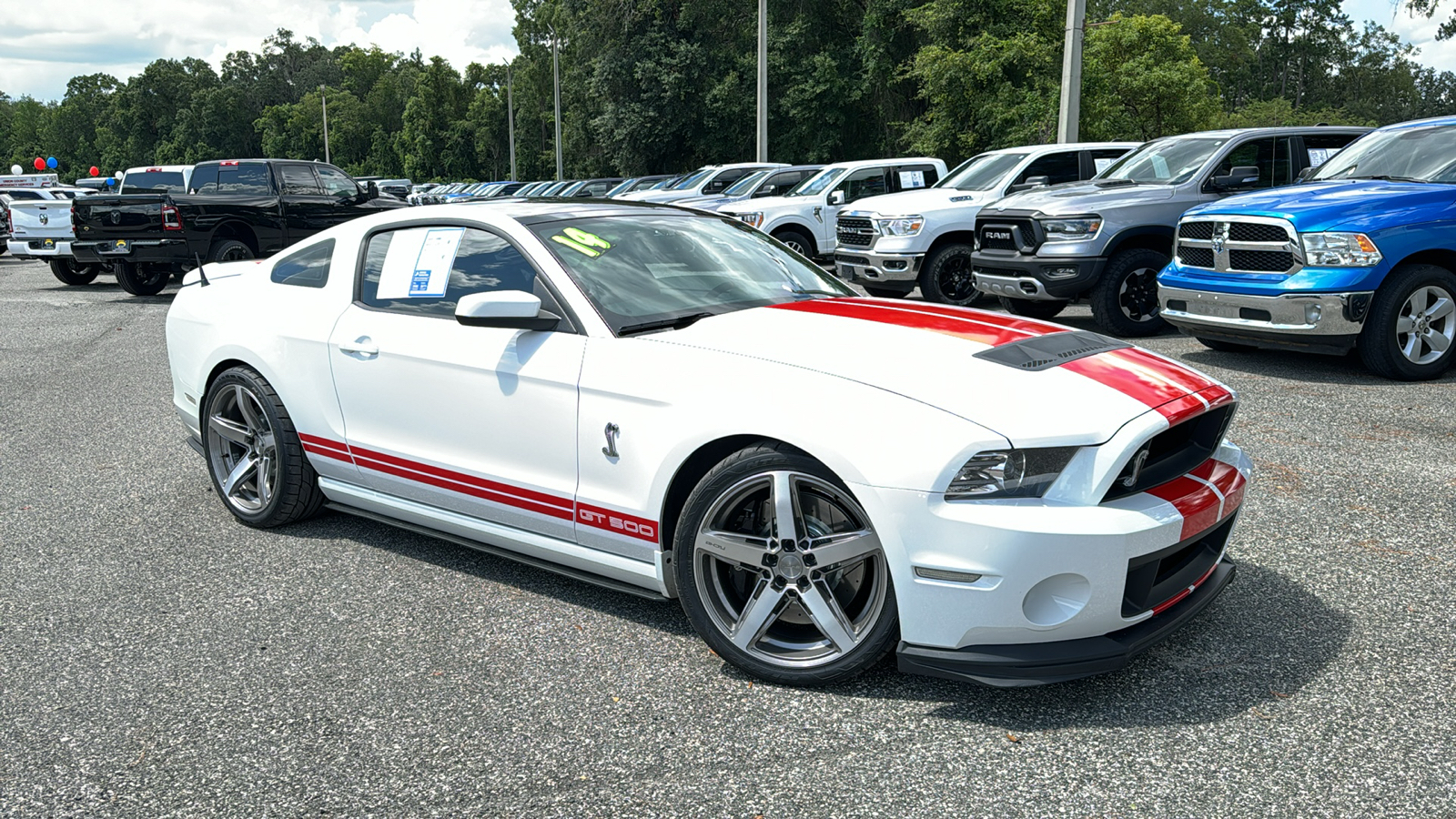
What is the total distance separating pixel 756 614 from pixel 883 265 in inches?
385

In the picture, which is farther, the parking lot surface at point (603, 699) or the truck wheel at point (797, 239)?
the truck wheel at point (797, 239)

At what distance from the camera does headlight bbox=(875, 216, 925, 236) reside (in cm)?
1256

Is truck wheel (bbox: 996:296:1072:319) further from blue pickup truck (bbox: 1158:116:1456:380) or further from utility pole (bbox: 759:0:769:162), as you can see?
utility pole (bbox: 759:0:769:162)

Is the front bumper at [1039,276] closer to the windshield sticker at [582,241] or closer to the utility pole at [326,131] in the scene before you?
the windshield sticker at [582,241]

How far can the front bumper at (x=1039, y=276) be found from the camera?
33.4 ft

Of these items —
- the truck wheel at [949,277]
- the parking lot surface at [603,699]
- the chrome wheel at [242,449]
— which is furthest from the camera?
the truck wheel at [949,277]

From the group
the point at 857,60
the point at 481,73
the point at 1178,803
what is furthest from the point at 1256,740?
the point at 481,73

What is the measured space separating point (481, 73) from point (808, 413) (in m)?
92.0

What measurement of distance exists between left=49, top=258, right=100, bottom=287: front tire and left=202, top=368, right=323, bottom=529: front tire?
667 inches

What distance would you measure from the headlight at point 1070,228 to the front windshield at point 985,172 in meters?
2.68

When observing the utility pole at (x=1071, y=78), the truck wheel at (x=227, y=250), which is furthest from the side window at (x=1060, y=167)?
the truck wheel at (x=227, y=250)

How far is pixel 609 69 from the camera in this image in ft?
143

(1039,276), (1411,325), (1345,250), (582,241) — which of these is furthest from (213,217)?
(1411,325)

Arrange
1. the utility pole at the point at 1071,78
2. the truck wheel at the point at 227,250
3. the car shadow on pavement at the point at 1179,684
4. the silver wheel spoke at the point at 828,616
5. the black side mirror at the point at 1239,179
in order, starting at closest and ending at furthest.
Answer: the car shadow on pavement at the point at 1179,684 < the silver wheel spoke at the point at 828,616 < the black side mirror at the point at 1239,179 < the utility pole at the point at 1071,78 < the truck wheel at the point at 227,250
